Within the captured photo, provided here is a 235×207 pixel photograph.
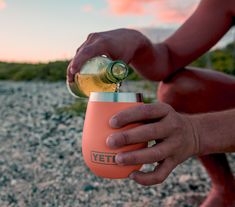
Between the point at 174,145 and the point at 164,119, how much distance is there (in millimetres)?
97

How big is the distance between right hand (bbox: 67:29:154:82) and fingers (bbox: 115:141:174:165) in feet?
1.73

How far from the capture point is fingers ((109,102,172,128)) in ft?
4.74

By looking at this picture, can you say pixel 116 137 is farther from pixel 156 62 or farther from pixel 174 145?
pixel 156 62

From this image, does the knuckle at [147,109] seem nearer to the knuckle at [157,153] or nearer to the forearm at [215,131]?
the knuckle at [157,153]

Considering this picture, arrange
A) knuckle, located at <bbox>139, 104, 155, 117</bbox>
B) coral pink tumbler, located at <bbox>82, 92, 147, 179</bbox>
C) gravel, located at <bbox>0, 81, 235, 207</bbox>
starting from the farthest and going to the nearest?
gravel, located at <bbox>0, 81, 235, 207</bbox> → coral pink tumbler, located at <bbox>82, 92, 147, 179</bbox> → knuckle, located at <bbox>139, 104, 155, 117</bbox>

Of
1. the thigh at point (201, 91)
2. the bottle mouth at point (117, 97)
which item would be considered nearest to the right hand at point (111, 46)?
the bottle mouth at point (117, 97)

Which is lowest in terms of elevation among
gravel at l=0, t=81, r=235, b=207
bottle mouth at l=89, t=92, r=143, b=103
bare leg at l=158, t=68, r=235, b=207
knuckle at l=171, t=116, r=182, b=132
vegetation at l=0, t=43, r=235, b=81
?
vegetation at l=0, t=43, r=235, b=81

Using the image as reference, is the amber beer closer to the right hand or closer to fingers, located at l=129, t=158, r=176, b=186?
the right hand

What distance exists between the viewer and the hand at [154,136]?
1.45 m

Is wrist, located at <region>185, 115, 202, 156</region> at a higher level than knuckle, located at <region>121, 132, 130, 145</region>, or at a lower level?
lower

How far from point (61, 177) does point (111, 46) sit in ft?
6.57

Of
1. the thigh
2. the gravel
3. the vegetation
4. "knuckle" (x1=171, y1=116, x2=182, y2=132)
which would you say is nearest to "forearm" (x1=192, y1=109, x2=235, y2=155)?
"knuckle" (x1=171, y1=116, x2=182, y2=132)

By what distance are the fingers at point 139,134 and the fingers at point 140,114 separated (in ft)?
0.09

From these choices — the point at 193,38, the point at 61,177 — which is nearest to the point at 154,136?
the point at 193,38
